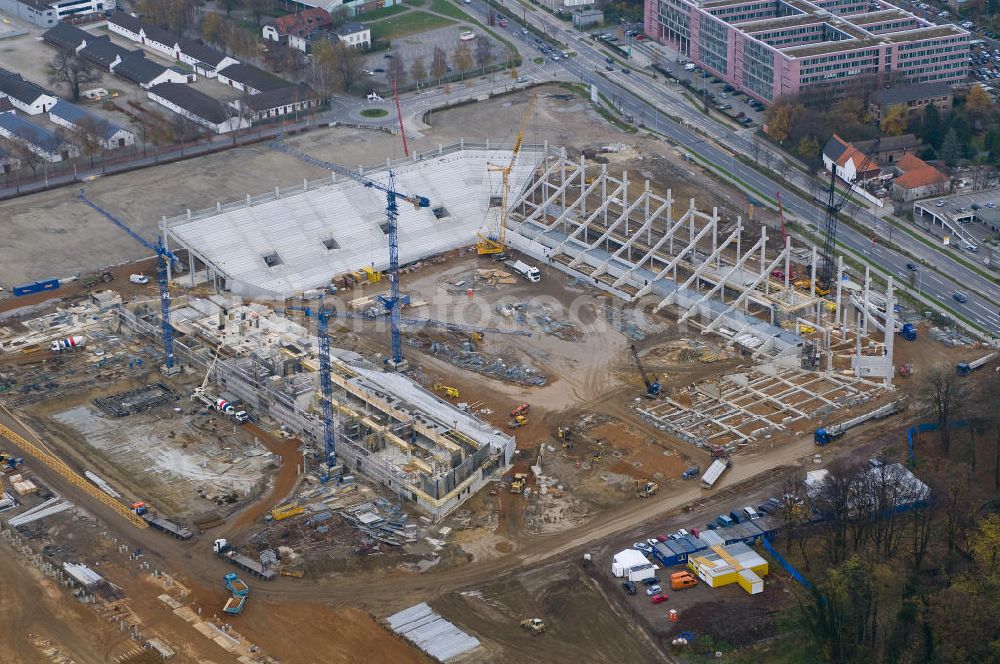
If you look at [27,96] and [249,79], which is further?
[249,79]

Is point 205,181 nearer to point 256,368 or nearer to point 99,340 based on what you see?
point 99,340

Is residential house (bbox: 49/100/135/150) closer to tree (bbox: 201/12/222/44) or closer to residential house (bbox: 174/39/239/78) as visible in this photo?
residential house (bbox: 174/39/239/78)

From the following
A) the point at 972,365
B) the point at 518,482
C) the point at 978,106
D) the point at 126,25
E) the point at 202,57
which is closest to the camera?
the point at 518,482

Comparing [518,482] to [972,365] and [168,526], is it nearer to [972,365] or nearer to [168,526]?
[168,526]

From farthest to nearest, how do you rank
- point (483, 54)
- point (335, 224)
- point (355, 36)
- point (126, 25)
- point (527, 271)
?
point (126, 25) → point (355, 36) → point (483, 54) → point (335, 224) → point (527, 271)

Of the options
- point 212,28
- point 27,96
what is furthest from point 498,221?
point 212,28

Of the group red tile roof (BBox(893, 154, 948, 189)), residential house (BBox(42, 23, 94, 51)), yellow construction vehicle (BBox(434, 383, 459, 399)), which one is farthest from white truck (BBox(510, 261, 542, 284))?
residential house (BBox(42, 23, 94, 51))
